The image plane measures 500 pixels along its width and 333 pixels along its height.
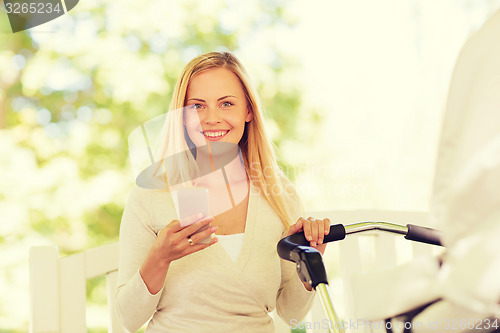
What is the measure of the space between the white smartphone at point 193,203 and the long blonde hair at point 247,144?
0.21 meters

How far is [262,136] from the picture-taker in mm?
1087

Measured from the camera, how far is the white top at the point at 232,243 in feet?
3.22

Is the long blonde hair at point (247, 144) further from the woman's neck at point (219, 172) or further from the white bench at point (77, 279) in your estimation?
the white bench at point (77, 279)

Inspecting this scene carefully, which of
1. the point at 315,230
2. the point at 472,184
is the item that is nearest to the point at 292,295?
the point at 315,230

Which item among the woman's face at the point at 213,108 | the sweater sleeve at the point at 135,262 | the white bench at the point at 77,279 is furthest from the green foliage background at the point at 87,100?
the sweater sleeve at the point at 135,262

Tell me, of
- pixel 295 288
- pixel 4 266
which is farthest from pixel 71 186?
pixel 295 288

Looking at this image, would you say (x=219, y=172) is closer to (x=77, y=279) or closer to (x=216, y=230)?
(x=216, y=230)

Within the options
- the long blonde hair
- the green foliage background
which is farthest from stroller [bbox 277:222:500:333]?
the green foliage background

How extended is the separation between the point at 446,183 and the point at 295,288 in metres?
0.65

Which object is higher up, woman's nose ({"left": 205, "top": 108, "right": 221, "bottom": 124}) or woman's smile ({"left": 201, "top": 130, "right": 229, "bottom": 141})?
woman's nose ({"left": 205, "top": 108, "right": 221, "bottom": 124})

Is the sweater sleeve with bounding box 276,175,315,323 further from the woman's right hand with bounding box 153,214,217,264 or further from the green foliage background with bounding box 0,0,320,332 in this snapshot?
the green foliage background with bounding box 0,0,320,332

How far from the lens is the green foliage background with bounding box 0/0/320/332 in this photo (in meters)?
2.72

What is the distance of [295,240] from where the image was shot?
2.43 feet

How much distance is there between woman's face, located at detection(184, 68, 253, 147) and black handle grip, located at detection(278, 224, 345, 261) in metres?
0.32
